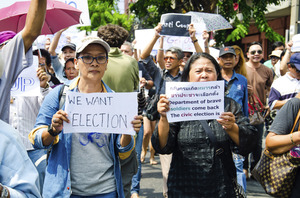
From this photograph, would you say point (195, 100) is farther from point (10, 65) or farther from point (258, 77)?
point (258, 77)

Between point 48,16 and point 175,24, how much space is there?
1.83 meters

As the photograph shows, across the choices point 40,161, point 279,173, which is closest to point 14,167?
point 279,173

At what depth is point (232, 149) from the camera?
290 centimetres

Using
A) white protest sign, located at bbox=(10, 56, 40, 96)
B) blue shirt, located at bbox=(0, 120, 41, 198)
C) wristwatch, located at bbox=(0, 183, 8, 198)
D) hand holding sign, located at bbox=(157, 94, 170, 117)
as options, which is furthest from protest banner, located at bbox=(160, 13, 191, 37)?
wristwatch, located at bbox=(0, 183, 8, 198)

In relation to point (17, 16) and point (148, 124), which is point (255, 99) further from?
point (17, 16)

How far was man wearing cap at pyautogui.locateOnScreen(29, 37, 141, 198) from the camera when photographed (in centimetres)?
265

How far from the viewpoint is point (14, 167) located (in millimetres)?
1574

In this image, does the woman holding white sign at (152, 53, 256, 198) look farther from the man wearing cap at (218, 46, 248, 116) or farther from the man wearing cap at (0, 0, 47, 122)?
the man wearing cap at (218, 46, 248, 116)

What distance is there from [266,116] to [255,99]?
422mm

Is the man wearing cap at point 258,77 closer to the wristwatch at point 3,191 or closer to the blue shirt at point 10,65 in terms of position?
the blue shirt at point 10,65

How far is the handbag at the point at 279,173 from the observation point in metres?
2.67

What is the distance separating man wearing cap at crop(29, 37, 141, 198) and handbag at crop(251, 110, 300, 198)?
0.98 m

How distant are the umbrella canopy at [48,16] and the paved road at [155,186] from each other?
8.81 ft

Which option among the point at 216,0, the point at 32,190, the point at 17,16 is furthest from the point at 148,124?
the point at 216,0
